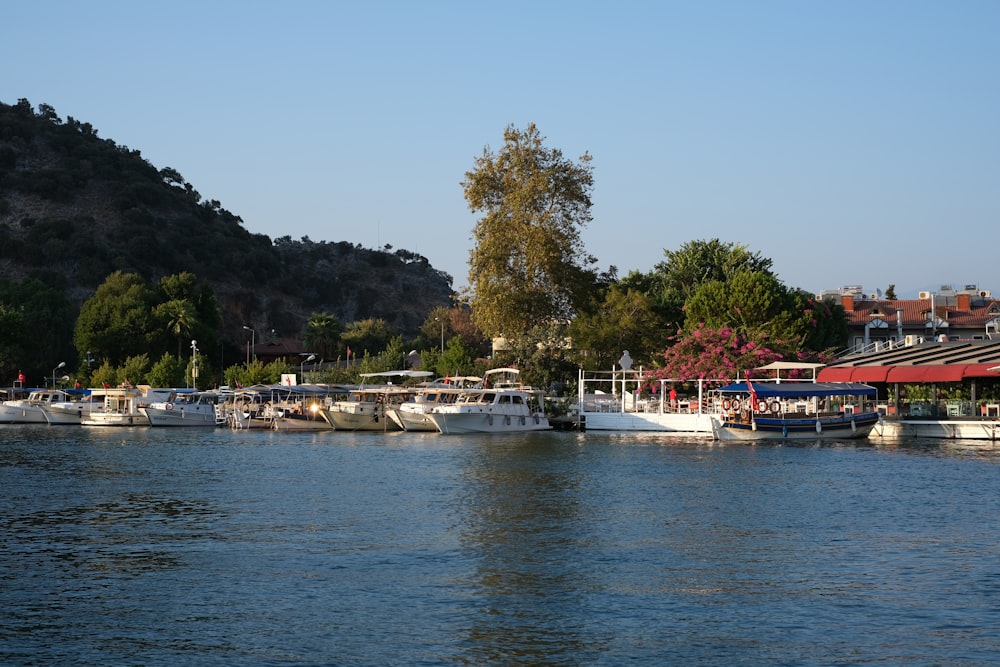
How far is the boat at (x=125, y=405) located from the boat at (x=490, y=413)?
96.7 feet

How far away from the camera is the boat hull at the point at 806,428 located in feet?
227

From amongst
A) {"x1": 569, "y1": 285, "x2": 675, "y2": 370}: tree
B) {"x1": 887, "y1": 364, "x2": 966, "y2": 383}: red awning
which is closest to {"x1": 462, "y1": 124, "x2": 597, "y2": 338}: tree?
{"x1": 569, "y1": 285, "x2": 675, "y2": 370}: tree

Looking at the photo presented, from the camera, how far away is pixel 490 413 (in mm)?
79438

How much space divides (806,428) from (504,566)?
150ft

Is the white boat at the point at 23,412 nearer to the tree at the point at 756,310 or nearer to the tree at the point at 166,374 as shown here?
the tree at the point at 166,374

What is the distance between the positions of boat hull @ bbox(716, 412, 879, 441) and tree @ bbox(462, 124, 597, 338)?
25.2 metres

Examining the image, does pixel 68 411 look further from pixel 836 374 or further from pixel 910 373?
pixel 910 373

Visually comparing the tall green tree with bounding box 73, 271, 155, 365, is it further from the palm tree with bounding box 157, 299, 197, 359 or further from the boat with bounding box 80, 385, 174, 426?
the boat with bounding box 80, 385, 174, 426

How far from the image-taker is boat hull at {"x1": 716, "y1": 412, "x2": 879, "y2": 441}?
227 ft

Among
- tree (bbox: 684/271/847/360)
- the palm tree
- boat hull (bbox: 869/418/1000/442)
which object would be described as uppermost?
the palm tree

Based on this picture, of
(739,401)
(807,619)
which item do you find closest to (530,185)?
(739,401)

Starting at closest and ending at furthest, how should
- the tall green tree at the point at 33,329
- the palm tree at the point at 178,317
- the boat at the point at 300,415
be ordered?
1. the boat at the point at 300,415
2. the tall green tree at the point at 33,329
3. the palm tree at the point at 178,317

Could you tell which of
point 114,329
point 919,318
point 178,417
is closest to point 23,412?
point 178,417

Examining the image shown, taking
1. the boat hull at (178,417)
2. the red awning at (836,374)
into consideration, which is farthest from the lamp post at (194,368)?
the red awning at (836,374)
